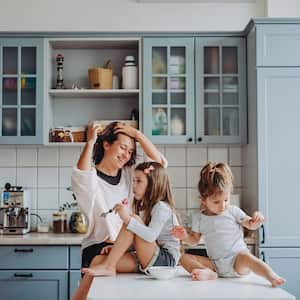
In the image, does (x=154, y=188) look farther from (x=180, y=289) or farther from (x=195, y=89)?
(x=195, y=89)

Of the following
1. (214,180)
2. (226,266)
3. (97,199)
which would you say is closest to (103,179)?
(97,199)

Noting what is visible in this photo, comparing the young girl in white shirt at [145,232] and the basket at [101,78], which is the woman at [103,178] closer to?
the young girl in white shirt at [145,232]

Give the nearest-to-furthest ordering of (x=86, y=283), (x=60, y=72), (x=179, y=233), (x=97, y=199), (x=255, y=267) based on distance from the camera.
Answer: (x=255, y=267)
(x=179, y=233)
(x=86, y=283)
(x=97, y=199)
(x=60, y=72)

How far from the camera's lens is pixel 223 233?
220 cm

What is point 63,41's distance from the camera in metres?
4.16

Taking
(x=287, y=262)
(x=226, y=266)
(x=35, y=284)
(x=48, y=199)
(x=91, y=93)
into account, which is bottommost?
(x=35, y=284)

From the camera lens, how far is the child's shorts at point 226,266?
2.18 metres

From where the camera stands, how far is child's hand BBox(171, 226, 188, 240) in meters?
2.19

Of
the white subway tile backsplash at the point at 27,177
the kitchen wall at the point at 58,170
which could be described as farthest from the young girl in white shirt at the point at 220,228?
the white subway tile backsplash at the point at 27,177

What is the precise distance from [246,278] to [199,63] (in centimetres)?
222

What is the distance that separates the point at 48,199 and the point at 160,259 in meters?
2.31

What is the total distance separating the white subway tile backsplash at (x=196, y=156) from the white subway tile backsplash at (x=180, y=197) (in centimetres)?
21

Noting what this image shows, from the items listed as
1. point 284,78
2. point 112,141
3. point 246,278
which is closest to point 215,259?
point 246,278

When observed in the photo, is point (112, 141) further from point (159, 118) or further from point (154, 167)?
point (159, 118)
